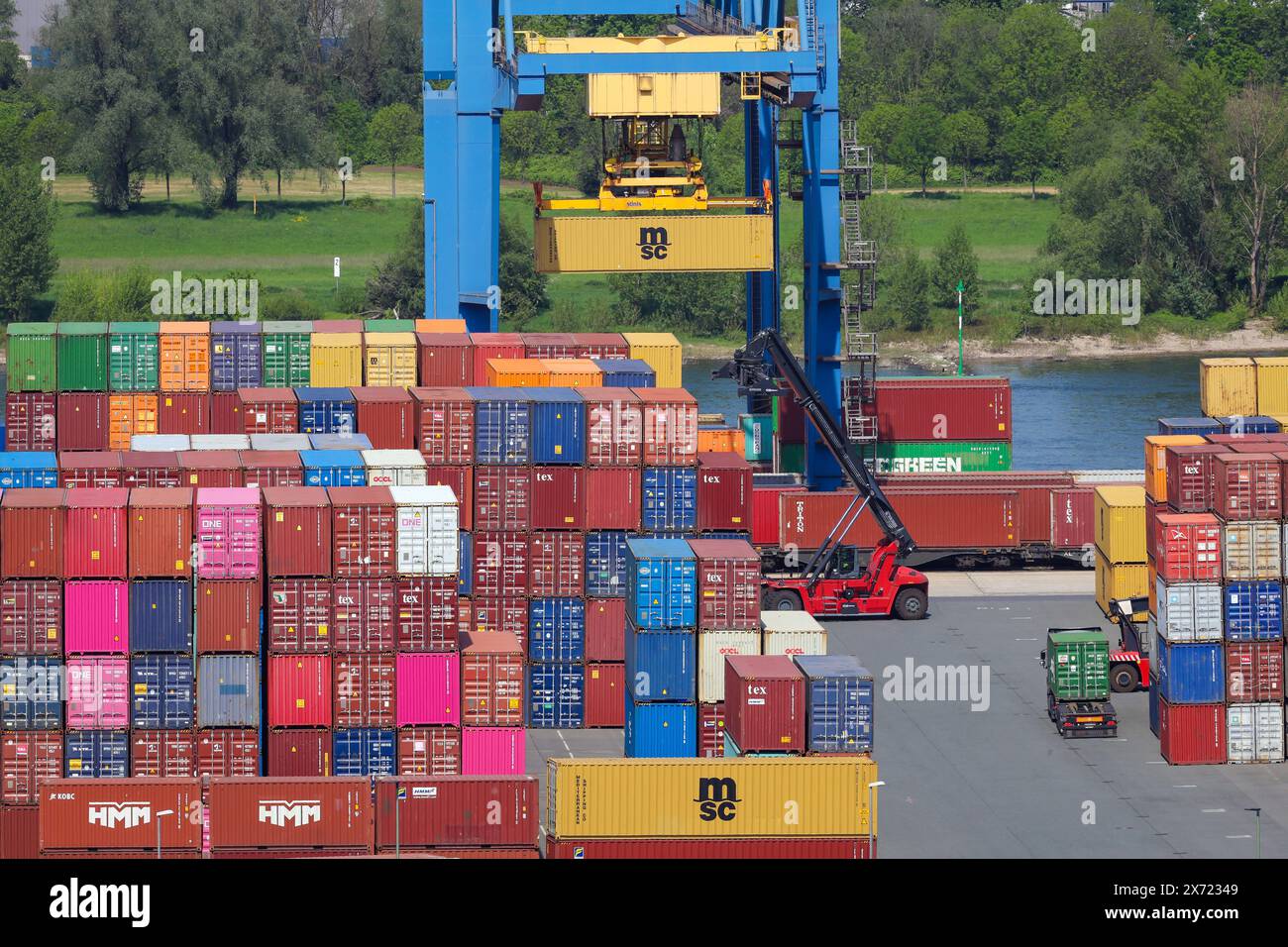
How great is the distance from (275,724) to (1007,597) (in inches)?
1458

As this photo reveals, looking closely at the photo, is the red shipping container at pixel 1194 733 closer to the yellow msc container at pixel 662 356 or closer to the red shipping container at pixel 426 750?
the red shipping container at pixel 426 750

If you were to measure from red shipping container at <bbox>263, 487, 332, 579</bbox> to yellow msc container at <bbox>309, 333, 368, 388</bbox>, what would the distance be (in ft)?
75.0

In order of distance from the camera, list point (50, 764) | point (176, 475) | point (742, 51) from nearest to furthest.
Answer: point (50, 764) → point (176, 475) → point (742, 51)

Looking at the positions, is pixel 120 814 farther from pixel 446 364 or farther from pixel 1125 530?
pixel 1125 530

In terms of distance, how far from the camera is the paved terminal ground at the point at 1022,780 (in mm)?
54125

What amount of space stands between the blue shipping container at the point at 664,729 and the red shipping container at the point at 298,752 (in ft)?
28.2

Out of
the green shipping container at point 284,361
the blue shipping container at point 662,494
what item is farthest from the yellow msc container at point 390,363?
the blue shipping container at point 662,494

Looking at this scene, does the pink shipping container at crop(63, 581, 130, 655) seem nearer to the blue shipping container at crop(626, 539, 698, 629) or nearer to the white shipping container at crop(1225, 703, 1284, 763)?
the blue shipping container at crop(626, 539, 698, 629)

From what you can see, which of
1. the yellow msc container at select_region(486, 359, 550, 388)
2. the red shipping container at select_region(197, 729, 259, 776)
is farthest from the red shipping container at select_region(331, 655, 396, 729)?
the yellow msc container at select_region(486, 359, 550, 388)

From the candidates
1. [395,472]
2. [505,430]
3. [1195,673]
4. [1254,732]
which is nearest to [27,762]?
[395,472]

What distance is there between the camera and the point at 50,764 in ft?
169

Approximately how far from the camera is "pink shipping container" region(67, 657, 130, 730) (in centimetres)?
5150
